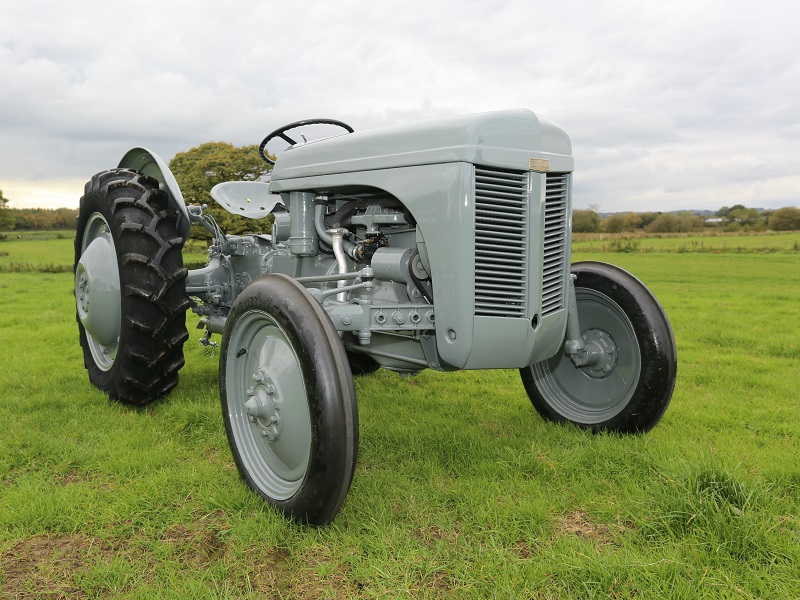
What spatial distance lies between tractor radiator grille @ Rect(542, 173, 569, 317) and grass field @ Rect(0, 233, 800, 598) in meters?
0.90

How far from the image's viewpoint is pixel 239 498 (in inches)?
113

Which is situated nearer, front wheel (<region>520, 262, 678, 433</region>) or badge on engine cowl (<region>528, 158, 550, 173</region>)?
badge on engine cowl (<region>528, 158, 550, 173</region>)

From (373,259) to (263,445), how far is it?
3.62 ft

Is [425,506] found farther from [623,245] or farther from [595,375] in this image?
[623,245]

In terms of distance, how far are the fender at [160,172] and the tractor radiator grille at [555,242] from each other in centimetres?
255

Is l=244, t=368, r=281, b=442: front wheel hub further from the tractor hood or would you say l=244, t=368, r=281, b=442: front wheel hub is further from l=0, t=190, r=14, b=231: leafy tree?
l=0, t=190, r=14, b=231: leafy tree

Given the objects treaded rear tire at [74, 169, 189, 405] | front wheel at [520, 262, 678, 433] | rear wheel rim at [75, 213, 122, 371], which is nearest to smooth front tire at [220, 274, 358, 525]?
treaded rear tire at [74, 169, 189, 405]

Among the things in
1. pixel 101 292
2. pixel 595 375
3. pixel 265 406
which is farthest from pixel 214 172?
pixel 265 406

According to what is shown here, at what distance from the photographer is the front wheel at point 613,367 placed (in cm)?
349

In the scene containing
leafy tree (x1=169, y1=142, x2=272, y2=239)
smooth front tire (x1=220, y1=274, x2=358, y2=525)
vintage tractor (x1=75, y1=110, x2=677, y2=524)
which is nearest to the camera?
smooth front tire (x1=220, y1=274, x2=358, y2=525)

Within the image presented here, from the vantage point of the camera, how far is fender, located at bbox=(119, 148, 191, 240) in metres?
4.29

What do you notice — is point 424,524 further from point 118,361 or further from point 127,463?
point 118,361

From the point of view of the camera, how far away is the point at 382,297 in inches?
130

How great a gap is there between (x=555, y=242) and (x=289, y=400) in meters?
1.56
